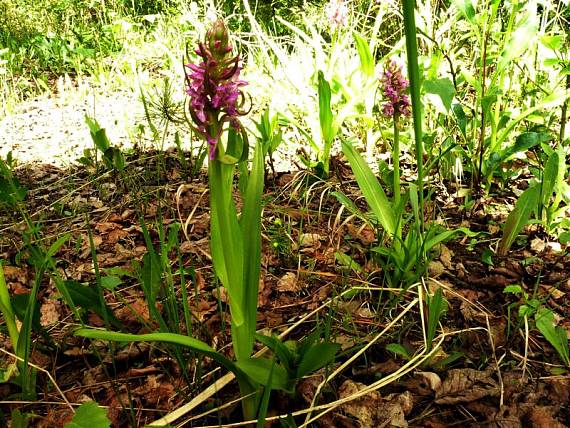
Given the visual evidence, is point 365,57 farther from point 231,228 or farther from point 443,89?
point 231,228

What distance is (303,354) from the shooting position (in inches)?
42.4

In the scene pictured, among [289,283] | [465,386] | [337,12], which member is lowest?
[465,386]

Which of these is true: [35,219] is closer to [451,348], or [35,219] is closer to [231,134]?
[231,134]

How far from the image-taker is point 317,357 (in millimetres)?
1026

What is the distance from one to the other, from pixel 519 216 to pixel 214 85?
117cm

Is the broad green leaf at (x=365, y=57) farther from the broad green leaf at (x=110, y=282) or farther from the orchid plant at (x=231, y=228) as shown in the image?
the broad green leaf at (x=110, y=282)

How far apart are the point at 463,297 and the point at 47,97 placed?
3925 millimetres

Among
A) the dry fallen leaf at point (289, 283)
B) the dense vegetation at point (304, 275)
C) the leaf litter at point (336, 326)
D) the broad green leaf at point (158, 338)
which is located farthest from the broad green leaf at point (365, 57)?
the broad green leaf at point (158, 338)

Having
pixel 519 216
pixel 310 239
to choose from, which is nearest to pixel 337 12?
pixel 310 239

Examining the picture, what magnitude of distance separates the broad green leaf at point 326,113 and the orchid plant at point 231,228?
3.42 ft

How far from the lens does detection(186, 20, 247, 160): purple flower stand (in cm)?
→ 80

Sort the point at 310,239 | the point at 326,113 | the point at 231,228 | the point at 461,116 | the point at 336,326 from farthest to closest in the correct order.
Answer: the point at 326,113
the point at 461,116
the point at 310,239
the point at 336,326
the point at 231,228

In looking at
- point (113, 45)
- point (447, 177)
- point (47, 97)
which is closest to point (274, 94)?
point (447, 177)

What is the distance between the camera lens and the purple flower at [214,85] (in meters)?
0.80
